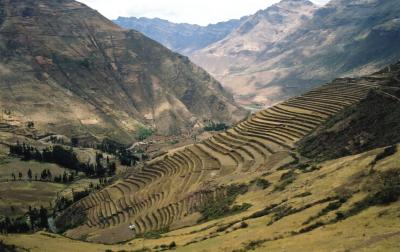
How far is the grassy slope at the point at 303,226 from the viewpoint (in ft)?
148

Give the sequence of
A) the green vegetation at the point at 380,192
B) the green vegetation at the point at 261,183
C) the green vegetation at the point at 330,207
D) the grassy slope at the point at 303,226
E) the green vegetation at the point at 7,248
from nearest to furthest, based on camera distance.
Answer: the grassy slope at the point at 303,226 < the green vegetation at the point at 380,192 < the green vegetation at the point at 330,207 < the green vegetation at the point at 7,248 < the green vegetation at the point at 261,183

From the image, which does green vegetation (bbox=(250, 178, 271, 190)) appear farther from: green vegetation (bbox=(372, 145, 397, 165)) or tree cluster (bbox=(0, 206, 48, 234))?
tree cluster (bbox=(0, 206, 48, 234))

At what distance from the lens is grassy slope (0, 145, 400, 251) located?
148ft

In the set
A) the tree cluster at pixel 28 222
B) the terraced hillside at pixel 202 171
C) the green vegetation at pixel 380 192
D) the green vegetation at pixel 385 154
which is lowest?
the tree cluster at pixel 28 222

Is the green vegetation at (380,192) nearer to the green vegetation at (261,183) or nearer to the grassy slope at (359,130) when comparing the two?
the grassy slope at (359,130)

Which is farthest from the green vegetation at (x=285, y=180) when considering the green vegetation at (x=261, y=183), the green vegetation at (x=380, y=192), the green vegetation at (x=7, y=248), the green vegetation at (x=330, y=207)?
the green vegetation at (x=7, y=248)

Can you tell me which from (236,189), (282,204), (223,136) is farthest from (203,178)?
(282,204)

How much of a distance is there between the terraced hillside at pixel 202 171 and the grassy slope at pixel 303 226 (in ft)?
55.4

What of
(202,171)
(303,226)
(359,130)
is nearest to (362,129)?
(359,130)

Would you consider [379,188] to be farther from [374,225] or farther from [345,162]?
[345,162]

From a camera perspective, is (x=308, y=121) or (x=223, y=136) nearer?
(x=308, y=121)

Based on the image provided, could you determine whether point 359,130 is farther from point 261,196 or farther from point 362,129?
point 261,196

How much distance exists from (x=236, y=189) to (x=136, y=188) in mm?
59874

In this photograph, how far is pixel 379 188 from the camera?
184 ft
